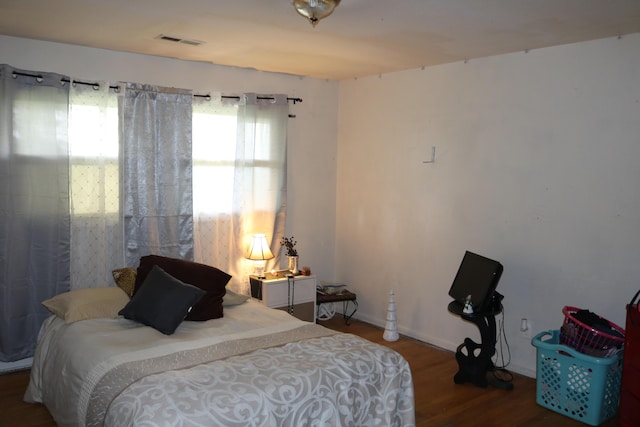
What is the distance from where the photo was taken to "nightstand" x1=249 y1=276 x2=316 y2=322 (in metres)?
4.66

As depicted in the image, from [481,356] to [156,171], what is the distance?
2860mm

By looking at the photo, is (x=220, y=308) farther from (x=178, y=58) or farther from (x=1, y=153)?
(x=178, y=58)

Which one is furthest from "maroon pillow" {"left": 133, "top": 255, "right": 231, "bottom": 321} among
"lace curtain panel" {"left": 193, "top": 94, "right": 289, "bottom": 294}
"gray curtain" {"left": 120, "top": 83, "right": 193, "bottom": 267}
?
"lace curtain panel" {"left": 193, "top": 94, "right": 289, "bottom": 294}

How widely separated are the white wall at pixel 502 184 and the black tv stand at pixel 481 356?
1.16ft

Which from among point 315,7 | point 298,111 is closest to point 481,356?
point 315,7

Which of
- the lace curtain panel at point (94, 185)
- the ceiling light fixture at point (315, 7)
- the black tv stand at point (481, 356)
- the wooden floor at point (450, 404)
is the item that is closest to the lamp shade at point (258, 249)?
the lace curtain panel at point (94, 185)

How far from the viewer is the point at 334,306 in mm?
5512

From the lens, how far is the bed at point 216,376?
7.64 ft

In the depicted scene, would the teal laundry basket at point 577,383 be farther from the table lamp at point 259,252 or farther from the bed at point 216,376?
the table lamp at point 259,252

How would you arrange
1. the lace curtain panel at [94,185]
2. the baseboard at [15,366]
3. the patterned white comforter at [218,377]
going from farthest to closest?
the lace curtain panel at [94,185] < the baseboard at [15,366] < the patterned white comforter at [218,377]

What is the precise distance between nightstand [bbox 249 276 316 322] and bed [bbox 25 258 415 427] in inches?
48.4

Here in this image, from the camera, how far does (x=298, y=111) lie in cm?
518

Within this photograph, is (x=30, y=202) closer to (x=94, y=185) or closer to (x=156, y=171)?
(x=94, y=185)

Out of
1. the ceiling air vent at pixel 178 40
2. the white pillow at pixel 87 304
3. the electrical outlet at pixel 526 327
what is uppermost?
the ceiling air vent at pixel 178 40
